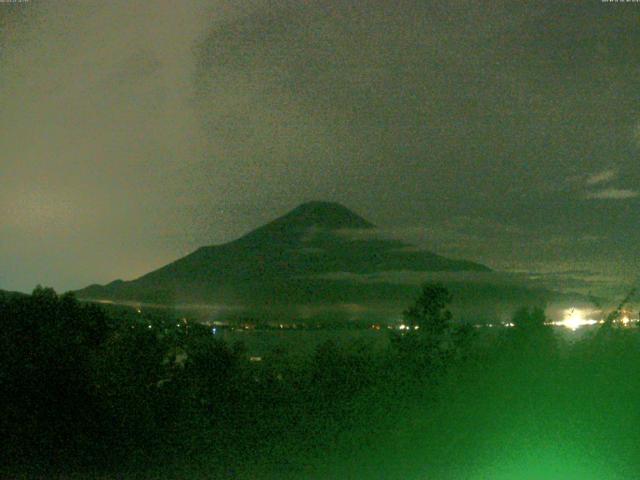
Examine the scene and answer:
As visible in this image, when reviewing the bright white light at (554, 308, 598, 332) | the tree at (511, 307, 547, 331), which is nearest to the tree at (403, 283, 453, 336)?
the tree at (511, 307, 547, 331)

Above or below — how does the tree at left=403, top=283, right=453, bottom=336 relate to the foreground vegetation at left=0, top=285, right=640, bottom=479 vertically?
above

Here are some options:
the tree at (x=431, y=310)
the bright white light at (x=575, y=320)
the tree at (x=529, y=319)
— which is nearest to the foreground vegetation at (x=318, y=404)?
the tree at (x=529, y=319)

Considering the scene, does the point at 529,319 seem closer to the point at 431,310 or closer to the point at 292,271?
the point at 431,310

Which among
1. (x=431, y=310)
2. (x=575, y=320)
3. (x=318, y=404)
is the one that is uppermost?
(x=431, y=310)

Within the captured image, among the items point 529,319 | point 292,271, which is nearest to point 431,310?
point 529,319

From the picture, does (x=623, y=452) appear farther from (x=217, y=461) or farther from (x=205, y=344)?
(x=205, y=344)

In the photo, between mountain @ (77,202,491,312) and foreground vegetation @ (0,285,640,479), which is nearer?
foreground vegetation @ (0,285,640,479)

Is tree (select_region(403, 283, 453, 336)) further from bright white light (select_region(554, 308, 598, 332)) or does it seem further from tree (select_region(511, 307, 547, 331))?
bright white light (select_region(554, 308, 598, 332))

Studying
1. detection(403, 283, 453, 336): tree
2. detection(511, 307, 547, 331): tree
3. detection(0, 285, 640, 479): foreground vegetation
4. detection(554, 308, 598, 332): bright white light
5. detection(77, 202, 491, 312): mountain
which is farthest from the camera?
detection(77, 202, 491, 312): mountain

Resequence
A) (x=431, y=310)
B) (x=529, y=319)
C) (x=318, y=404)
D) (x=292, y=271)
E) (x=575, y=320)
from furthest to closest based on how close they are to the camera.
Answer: (x=292, y=271) → (x=431, y=310) → (x=575, y=320) → (x=529, y=319) → (x=318, y=404)
